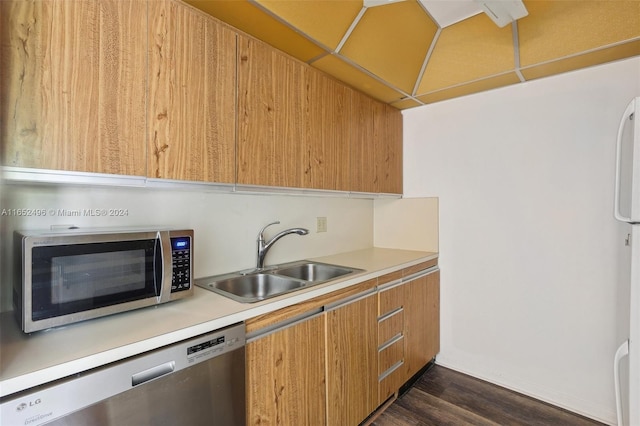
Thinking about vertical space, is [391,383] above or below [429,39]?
below

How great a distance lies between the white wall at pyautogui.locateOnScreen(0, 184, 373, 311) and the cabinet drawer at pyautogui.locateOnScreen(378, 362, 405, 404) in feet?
3.08

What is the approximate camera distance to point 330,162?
1896 millimetres

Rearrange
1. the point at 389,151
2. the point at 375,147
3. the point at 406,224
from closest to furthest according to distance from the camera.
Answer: the point at 375,147, the point at 389,151, the point at 406,224

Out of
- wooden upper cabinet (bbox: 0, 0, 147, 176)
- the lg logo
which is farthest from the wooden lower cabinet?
wooden upper cabinet (bbox: 0, 0, 147, 176)

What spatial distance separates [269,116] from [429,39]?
1232 millimetres

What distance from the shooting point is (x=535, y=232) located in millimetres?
2043

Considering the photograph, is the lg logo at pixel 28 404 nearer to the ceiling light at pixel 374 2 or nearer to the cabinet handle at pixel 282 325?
the cabinet handle at pixel 282 325

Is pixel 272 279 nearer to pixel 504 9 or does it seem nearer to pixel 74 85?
pixel 74 85

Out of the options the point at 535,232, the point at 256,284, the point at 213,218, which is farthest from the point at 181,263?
the point at 535,232

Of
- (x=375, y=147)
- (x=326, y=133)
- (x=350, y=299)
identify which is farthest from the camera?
(x=375, y=147)

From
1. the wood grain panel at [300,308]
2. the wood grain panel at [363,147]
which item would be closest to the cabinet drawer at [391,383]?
the wood grain panel at [300,308]

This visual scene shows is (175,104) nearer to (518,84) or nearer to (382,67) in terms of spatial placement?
(382,67)

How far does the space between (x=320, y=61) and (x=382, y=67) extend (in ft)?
1.44

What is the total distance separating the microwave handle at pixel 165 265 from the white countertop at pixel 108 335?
0.06 m
